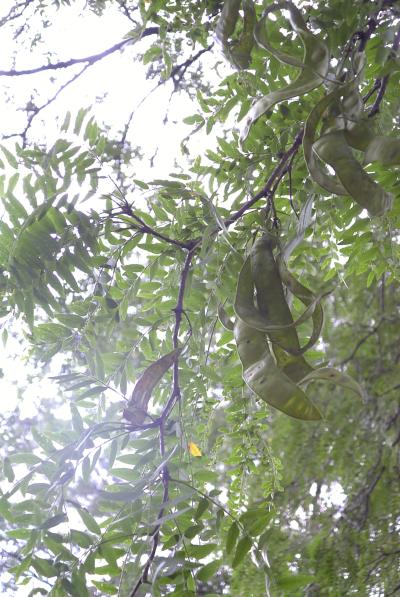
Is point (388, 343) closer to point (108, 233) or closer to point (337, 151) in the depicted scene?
point (108, 233)

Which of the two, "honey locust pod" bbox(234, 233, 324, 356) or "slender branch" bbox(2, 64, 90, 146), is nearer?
"honey locust pod" bbox(234, 233, 324, 356)

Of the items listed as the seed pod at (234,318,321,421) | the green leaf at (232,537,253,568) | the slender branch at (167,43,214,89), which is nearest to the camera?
the seed pod at (234,318,321,421)

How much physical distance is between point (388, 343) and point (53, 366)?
41.9 inches

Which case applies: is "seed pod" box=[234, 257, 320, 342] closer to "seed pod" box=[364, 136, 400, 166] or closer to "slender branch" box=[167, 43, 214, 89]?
"seed pod" box=[364, 136, 400, 166]

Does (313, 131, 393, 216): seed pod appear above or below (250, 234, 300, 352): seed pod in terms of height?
above

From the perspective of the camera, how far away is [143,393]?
0.51m

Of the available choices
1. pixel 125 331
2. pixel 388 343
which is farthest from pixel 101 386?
pixel 388 343

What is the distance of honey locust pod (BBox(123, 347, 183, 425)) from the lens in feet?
1.65

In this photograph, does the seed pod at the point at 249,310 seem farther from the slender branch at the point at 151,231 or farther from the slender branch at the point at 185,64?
the slender branch at the point at 185,64

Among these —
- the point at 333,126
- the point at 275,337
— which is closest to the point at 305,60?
the point at 333,126

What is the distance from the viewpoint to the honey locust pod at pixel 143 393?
1.65ft

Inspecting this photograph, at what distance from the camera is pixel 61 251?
1.88 feet

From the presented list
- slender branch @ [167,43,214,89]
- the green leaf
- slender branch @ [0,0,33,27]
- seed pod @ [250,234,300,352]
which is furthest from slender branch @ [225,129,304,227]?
slender branch @ [0,0,33,27]

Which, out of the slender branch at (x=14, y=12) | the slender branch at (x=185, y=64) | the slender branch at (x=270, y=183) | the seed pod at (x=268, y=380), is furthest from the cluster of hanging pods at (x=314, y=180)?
the slender branch at (x=14, y=12)
